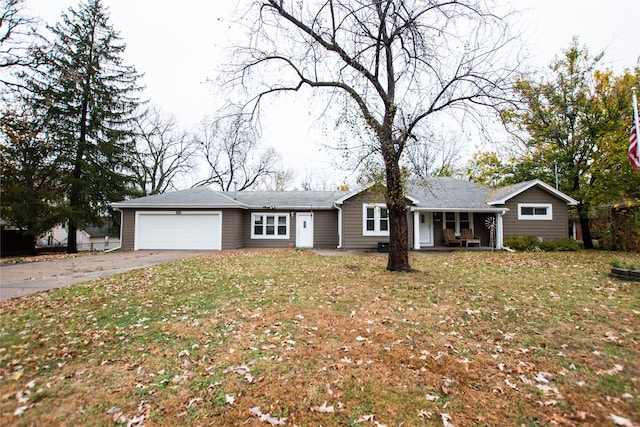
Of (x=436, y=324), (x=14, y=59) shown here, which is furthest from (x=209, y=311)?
(x=14, y=59)

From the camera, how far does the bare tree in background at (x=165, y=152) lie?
103 ft

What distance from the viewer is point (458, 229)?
17688 mm

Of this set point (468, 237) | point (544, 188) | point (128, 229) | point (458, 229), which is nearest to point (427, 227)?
point (458, 229)

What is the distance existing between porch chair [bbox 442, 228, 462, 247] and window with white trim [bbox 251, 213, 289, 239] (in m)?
9.21

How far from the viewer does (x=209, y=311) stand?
5.42m

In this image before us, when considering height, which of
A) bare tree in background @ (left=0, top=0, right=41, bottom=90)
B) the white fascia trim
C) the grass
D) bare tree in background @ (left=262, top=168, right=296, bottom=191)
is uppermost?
bare tree in background @ (left=0, top=0, right=41, bottom=90)

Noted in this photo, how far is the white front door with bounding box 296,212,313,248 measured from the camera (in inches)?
742

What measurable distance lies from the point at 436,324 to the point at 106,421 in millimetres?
4191

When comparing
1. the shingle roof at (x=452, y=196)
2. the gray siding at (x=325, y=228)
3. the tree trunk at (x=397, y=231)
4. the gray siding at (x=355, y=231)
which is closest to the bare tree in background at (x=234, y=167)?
the gray siding at (x=325, y=228)

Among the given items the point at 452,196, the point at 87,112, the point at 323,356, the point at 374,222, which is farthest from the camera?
the point at 87,112

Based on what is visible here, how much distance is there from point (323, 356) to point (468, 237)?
15.8 metres

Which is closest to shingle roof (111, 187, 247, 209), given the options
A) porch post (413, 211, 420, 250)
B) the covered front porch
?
porch post (413, 211, 420, 250)

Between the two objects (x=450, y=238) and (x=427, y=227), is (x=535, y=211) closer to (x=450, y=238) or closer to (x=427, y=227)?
(x=450, y=238)

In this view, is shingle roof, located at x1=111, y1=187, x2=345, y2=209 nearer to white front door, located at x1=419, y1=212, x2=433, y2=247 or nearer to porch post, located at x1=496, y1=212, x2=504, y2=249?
white front door, located at x1=419, y1=212, x2=433, y2=247
